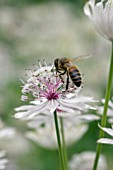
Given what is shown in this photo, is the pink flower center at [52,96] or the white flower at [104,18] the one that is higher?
the white flower at [104,18]

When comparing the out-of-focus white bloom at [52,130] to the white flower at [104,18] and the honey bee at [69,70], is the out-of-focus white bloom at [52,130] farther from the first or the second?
the white flower at [104,18]

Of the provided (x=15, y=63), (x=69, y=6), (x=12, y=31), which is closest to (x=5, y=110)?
(x=15, y=63)

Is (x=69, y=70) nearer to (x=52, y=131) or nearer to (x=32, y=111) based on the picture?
(x=32, y=111)

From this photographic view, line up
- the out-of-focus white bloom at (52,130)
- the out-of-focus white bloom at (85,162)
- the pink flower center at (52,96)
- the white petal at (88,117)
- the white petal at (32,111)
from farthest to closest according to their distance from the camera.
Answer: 1. the out-of-focus white bloom at (85,162)
2. the out-of-focus white bloom at (52,130)
3. the white petal at (88,117)
4. the pink flower center at (52,96)
5. the white petal at (32,111)

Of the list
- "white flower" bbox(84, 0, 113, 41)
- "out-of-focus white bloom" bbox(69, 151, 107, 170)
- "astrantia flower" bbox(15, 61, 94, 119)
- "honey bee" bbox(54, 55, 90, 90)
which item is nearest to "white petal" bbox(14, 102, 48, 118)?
"astrantia flower" bbox(15, 61, 94, 119)

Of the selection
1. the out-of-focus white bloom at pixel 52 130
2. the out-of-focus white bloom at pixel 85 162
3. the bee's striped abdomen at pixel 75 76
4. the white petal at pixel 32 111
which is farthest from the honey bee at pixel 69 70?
the out-of-focus white bloom at pixel 85 162

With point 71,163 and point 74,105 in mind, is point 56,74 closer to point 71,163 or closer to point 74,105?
point 74,105

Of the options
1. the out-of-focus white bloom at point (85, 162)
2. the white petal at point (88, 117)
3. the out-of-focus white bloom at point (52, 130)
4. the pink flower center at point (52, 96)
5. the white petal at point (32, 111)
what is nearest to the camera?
the white petal at point (32, 111)
